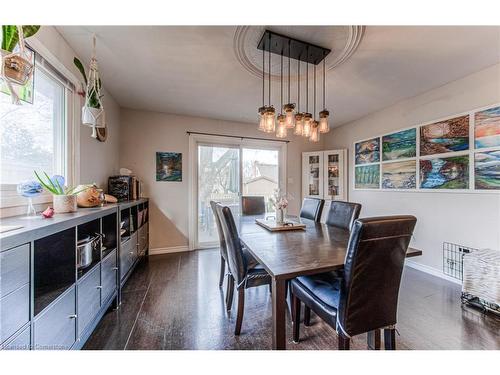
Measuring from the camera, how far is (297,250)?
127cm

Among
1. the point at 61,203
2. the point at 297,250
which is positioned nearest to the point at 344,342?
the point at 297,250

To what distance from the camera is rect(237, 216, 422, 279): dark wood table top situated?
1011 millimetres

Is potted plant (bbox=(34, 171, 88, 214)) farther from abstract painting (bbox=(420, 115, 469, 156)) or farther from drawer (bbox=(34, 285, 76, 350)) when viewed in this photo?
abstract painting (bbox=(420, 115, 469, 156))

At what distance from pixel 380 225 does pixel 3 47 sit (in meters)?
1.99

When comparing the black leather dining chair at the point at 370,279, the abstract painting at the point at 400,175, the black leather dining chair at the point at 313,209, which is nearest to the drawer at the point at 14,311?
the black leather dining chair at the point at 370,279

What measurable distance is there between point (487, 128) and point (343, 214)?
185 centimetres

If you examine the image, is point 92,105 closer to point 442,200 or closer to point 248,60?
point 248,60

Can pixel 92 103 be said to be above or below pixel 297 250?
above

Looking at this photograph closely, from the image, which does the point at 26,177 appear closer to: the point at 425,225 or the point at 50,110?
the point at 50,110

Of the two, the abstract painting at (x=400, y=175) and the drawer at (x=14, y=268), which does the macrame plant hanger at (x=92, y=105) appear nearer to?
the drawer at (x=14, y=268)

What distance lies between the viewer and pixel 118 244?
1.83m

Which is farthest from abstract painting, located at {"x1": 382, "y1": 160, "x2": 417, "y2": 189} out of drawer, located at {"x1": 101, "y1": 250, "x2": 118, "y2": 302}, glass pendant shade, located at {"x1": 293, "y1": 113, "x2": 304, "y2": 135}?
drawer, located at {"x1": 101, "y1": 250, "x2": 118, "y2": 302}

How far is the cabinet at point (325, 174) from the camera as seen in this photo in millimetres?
3982

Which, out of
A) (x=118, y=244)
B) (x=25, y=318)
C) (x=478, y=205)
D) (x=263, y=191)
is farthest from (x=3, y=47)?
(x=478, y=205)
